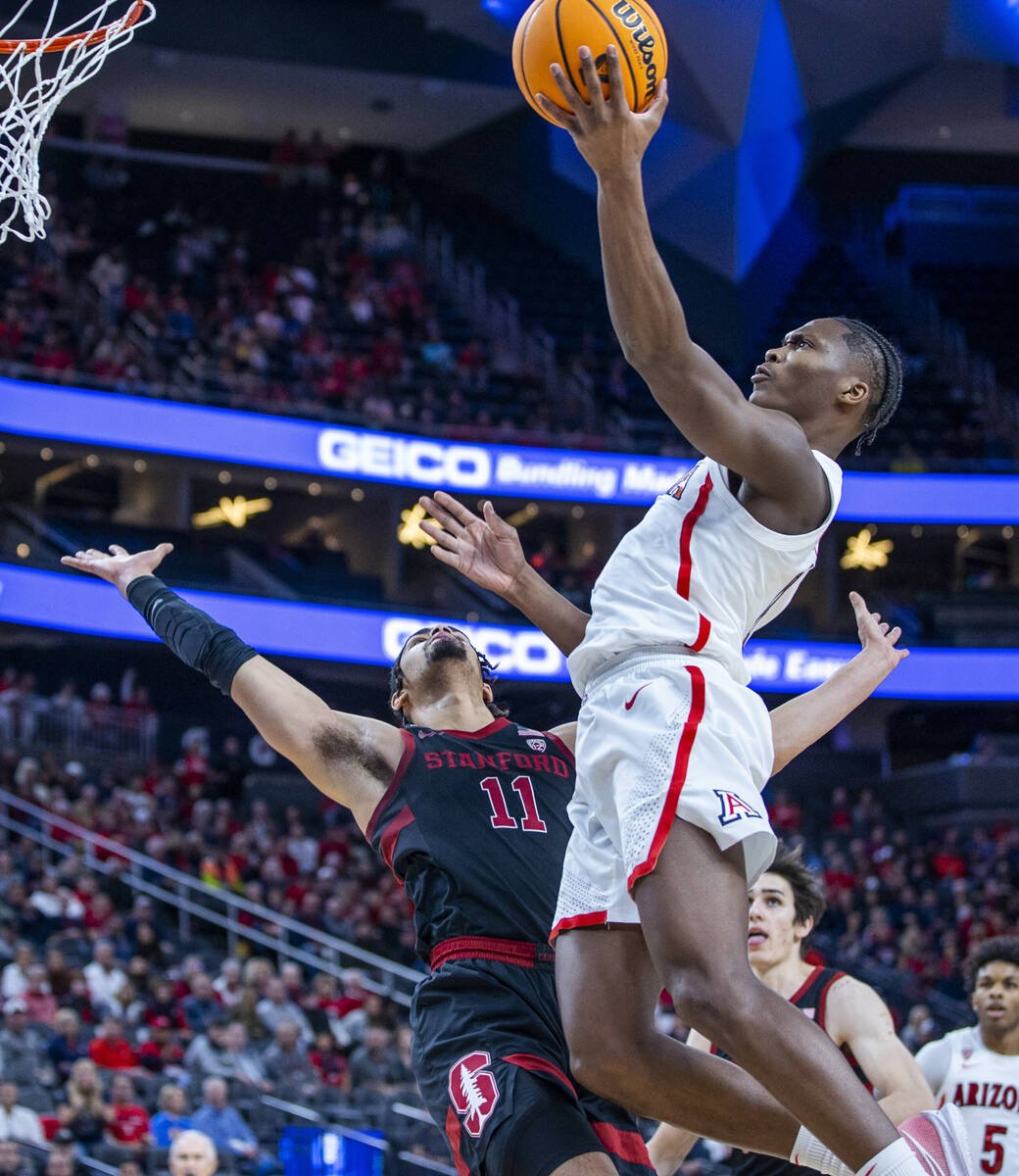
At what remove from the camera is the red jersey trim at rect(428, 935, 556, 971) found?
4484 millimetres

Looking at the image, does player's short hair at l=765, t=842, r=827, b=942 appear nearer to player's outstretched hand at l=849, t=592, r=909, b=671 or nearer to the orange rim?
player's outstretched hand at l=849, t=592, r=909, b=671

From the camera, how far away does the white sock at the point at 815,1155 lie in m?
3.52

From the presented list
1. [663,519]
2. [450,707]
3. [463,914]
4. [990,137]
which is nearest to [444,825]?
[463,914]

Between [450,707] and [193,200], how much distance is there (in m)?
26.1

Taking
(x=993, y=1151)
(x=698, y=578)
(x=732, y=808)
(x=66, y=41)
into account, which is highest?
(x=66, y=41)

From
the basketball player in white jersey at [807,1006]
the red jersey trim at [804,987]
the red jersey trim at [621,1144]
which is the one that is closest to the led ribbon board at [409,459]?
the basketball player in white jersey at [807,1006]

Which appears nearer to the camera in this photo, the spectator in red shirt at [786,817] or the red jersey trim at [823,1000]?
the red jersey trim at [823,1000]

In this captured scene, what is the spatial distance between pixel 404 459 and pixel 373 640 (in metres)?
2.96

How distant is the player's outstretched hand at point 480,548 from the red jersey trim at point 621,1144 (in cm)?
161

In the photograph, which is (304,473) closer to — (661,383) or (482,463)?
(482,463)

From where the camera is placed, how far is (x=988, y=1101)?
247 inches

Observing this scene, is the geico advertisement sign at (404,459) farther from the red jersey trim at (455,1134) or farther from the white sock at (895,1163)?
the white sock at (895,1163)

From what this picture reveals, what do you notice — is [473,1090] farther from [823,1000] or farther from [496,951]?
[823,1000]

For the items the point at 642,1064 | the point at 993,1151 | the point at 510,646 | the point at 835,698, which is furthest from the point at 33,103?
the point at 510,646
